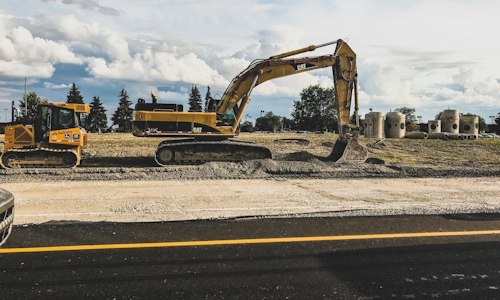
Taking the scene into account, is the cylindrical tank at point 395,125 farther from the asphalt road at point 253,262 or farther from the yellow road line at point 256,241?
the yellow road line at point 256,241

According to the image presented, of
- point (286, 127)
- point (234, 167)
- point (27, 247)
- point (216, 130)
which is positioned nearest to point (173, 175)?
point (234, 167)

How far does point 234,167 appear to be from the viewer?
14.3 metres

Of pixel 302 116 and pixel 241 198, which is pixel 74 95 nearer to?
pixel 302 116

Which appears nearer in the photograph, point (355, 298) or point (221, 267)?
point (355, 298)

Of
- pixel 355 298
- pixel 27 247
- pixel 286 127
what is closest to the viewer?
pixel 355 298

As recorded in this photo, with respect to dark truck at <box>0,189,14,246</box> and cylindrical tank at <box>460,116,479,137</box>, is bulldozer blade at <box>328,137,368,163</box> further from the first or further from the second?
cylindrical tank at <box>460,116,479,137</box>

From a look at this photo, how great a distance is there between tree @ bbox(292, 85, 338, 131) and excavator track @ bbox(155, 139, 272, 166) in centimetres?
9371

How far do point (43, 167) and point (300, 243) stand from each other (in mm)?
13250

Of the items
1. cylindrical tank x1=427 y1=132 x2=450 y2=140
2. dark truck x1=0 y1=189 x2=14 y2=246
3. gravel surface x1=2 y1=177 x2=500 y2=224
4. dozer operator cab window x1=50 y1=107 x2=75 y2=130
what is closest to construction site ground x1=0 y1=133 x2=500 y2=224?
gravel surface x1=2 y1=177 x2=500 y2=224

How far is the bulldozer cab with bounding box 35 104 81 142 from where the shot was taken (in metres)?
15.4

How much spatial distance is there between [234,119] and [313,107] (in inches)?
3963

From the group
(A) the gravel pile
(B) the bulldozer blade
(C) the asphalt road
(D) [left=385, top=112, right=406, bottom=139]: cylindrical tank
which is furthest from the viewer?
(D) [left=385, top=112, right=406, bottom=139]: cylindrical tank

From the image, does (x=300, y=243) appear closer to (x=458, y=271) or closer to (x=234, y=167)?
(x=458, y=271)

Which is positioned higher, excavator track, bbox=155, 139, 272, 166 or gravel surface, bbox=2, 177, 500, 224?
excavator track, bbox=155, 139, 272, 166
